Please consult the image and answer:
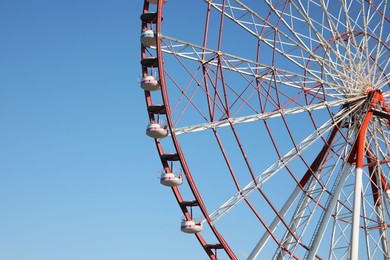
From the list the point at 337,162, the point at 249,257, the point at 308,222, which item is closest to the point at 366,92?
the point at 337,162

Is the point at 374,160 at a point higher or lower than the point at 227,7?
lower

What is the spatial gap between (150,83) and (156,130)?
190 cm

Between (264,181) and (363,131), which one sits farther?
(363,131)

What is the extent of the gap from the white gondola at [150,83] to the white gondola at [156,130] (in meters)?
1.48

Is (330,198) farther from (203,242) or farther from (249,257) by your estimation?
(203,242)

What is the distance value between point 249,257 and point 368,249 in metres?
5.64

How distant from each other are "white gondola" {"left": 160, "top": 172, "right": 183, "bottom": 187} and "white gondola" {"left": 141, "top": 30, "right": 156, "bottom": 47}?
520 centimetres

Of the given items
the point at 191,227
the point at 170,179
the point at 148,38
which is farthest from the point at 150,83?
the point at 191,227

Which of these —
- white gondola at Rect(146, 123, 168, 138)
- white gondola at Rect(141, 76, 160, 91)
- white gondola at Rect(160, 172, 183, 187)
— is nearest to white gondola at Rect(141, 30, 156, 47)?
white gondola at Rect(141, 76, 160, 91)

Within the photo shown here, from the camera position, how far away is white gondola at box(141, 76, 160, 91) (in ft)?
83.3

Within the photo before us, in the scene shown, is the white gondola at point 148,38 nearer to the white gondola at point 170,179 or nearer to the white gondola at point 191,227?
the white gondola at point 170,179

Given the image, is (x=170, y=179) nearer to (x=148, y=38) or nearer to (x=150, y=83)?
(x=150, y=83)

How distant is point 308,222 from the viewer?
27266 mm

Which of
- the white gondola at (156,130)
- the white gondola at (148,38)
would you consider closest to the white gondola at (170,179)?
the white gondola at (156,130)
